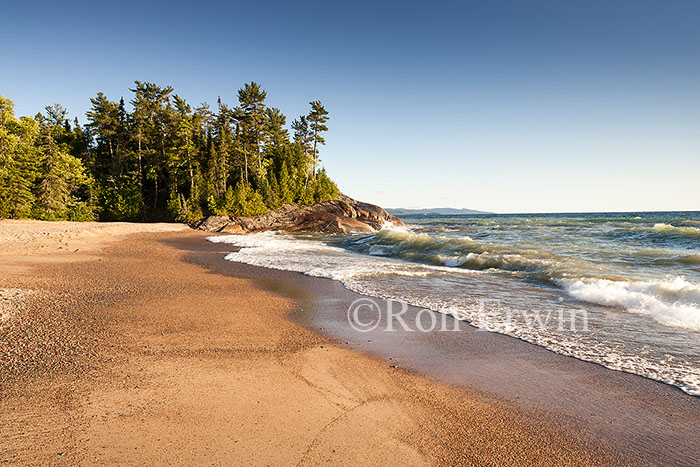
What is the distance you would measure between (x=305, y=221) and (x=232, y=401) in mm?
36556

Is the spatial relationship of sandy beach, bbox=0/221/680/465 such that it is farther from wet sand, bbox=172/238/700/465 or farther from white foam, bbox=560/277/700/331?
white foam, bbox=560/277/700/331

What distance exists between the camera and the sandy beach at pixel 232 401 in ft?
10.3

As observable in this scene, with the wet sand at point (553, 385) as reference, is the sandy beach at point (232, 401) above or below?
above

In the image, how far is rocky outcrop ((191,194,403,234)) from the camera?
36812 millimetres

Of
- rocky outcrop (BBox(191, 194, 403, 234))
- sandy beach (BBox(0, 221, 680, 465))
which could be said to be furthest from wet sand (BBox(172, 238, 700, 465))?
rocky outcrop (BBox(191, 194, 403, 234))

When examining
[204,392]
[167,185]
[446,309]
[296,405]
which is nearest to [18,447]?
[204,392]

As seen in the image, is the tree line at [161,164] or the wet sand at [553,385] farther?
the tree line at [161,164]

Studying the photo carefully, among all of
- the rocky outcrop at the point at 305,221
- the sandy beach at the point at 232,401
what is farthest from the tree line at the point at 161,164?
the sandy beach at the point at 232,401

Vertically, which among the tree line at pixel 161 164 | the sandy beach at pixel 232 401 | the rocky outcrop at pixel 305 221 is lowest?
Answer: the sandy beach at pixel 232 401

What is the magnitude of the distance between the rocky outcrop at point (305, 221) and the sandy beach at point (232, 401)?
97.8 feet

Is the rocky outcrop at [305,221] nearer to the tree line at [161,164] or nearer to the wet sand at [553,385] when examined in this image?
the tree line at [161,164]

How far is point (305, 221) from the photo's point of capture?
40.1 metres

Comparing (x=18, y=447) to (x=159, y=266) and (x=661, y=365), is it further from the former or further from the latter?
(x=159, y=266)

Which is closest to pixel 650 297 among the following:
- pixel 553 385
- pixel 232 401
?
pixel 553 385
